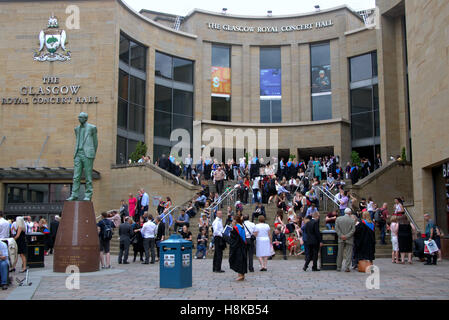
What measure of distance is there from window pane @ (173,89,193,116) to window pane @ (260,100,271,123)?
212 inches

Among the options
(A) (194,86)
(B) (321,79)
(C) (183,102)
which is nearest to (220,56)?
(A) (194,86)

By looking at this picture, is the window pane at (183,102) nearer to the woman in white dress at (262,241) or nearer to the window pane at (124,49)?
the window pane at (124,49)

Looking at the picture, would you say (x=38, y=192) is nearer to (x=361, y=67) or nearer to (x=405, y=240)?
(x=405, y=240)

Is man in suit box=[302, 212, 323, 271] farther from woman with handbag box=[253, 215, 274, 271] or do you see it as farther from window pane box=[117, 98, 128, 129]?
window pane box=[117, 98, 128, 129]

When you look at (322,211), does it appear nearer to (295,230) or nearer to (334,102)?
(295,230)

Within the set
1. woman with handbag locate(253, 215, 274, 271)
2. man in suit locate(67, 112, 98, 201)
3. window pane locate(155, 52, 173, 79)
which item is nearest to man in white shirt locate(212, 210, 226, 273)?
woman with handbag locate(253, 215, 274, 271)

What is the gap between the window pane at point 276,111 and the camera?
38438 millimetres

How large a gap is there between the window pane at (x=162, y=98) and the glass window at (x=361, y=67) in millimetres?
13545

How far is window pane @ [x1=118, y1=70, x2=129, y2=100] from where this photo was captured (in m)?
32.5

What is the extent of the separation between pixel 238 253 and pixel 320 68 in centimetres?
2867

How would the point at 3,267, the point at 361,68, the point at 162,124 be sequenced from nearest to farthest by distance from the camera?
Result: the point at 3,267 → the point at 162,124 → the point at 361,68

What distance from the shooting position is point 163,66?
3659 cm
